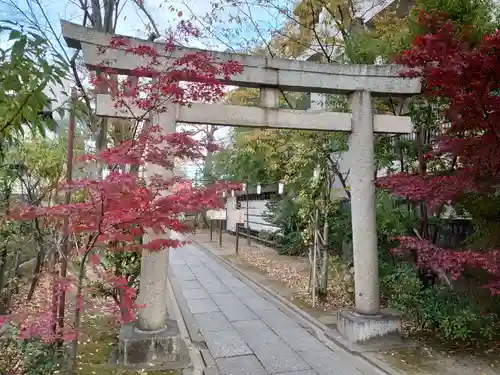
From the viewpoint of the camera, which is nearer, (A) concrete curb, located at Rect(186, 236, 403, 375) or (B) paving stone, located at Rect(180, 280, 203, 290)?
(A) concrete curb, located at Rect(186, 236, 403, 375)

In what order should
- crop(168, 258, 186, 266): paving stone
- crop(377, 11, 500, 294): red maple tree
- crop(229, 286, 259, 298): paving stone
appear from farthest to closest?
crop(168, 258, 186, 266): paving stone, crop(229, 286, 259, 298): paving stone, crop(377, 11, 500, 294): red maple tree

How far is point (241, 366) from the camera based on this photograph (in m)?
5.41

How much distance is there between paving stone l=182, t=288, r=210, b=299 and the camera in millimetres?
9666

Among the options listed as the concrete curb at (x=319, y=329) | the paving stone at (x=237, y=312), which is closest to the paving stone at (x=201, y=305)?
the paving stone at (x=237, y=312)

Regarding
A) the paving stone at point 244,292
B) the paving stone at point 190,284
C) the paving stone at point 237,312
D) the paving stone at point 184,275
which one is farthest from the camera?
the paving stone at point 184,275

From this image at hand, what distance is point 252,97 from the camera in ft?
48.3

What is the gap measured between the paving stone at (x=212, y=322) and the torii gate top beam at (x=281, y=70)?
4.31 metres

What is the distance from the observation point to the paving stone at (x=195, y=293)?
9666 millimetres

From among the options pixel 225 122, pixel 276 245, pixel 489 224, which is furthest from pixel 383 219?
pixel 276 245

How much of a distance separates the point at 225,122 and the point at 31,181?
5.74m

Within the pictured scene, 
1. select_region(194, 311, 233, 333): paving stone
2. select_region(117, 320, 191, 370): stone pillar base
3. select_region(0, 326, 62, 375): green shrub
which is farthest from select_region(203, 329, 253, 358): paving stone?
select_region(0, 326, 62, 375): green shrub

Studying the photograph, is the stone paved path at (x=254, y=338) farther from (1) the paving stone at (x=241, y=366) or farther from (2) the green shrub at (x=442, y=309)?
(2) the green shrub at (x=442, y=309)

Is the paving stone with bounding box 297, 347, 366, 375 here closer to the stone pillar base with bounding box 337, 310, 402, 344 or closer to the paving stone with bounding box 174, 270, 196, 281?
the stone pillar base with bounding box 337, 310, 402, 344

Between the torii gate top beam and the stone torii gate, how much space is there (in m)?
0.01
